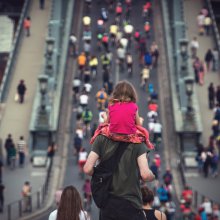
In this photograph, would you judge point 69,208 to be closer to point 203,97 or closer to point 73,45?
point 203,97

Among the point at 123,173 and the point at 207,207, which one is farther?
the point at 207,207

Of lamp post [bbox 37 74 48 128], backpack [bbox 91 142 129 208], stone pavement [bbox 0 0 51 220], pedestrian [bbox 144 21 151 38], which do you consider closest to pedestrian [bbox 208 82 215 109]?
lamp post [bbox 37 74 48 128]

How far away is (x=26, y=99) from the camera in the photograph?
44406 millimetres

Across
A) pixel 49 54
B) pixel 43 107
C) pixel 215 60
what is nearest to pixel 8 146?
pixel 43 107

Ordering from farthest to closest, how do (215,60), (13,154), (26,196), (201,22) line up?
(201,22) → (215,60) → (13,154) → (26,196)

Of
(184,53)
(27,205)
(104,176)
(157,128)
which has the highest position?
(184,53)

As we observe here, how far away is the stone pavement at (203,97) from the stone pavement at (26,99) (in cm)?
604

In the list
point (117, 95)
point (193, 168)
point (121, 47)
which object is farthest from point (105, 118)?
point (121, 47)

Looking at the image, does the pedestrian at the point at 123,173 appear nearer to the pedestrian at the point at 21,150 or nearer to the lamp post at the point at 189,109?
the pedestrian at the point at 21,150

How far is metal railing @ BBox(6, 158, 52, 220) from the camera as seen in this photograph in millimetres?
30764

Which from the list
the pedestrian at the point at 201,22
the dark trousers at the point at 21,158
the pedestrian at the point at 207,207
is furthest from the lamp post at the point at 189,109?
the pedestrian at the point at 201,22

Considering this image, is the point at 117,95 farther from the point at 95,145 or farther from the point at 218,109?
the point at 218,109

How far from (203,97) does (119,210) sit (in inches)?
1458

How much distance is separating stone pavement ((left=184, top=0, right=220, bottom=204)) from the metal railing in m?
5.78
